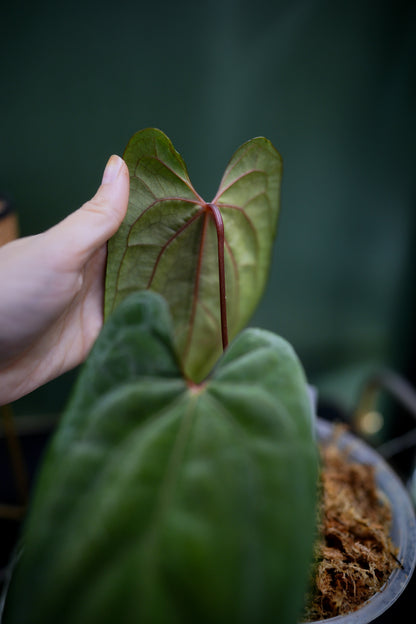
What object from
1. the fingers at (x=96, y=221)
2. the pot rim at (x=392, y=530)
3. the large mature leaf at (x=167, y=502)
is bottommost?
the pot rim at (x=392, y=530)

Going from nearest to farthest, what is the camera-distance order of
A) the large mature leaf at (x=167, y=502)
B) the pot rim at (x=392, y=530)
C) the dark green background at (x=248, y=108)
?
the large mature leaf at (x=167, y=502)
the pot rim at (x=392, y=530)
the dark green background at (x=248, y=108)

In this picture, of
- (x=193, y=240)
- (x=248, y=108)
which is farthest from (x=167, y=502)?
(x=248, y=108)

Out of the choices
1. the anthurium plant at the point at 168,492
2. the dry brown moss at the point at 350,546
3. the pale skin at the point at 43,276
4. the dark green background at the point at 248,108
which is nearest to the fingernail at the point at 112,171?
the pale skin at the point at 43,276

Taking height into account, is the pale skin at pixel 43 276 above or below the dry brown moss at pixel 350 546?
above

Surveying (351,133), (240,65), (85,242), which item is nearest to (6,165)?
(240,65)

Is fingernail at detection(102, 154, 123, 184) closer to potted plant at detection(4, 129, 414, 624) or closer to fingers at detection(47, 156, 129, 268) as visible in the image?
fingers at detection(47, 156, 129, 268)

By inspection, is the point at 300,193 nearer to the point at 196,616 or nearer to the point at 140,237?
the point at 140,237

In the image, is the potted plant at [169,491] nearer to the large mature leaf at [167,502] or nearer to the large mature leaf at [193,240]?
the large mature leaf at [167,502]

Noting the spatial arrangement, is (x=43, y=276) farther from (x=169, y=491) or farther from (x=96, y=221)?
(x=169, y=491)
